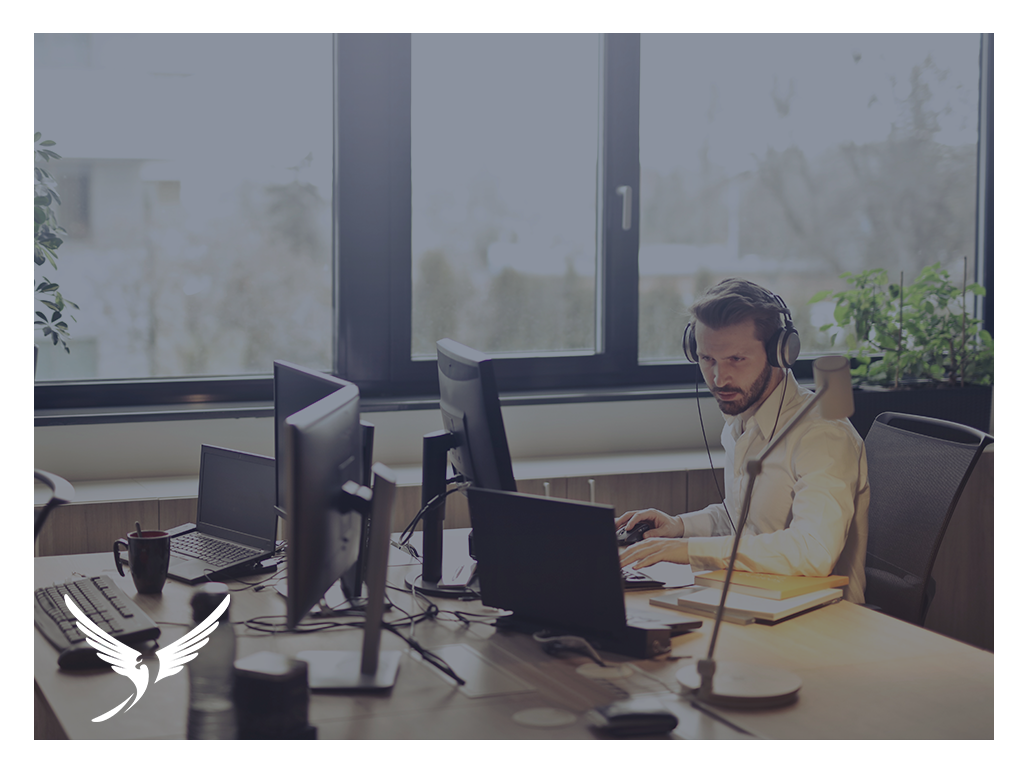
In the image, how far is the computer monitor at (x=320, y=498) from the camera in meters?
1.15

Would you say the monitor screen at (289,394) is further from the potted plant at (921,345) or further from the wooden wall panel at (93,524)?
the potted plant at (921,345)

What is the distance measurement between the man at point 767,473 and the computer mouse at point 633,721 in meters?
0.55

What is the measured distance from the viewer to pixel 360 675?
129cm

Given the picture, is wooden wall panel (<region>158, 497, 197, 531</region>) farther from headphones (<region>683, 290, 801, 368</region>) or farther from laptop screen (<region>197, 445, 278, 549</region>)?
headphones (<region>683, 290, 801, 368</region>)

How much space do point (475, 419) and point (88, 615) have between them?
683mm

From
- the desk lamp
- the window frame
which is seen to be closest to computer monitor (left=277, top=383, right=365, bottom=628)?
the desk lamp

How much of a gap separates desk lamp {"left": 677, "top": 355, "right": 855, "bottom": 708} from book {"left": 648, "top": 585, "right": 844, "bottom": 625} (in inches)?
8.7

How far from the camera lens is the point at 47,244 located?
2.37 m

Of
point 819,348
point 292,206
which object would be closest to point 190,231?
point 292,206

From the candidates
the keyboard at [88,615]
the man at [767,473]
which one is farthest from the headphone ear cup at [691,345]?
the keyboard at [88,615]

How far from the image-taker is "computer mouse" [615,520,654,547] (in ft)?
6.28
